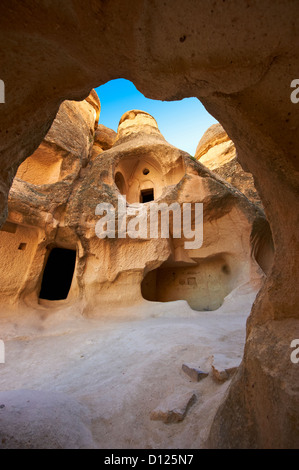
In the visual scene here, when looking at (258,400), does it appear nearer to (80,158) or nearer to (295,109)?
(295,109)

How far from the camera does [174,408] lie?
174 cm

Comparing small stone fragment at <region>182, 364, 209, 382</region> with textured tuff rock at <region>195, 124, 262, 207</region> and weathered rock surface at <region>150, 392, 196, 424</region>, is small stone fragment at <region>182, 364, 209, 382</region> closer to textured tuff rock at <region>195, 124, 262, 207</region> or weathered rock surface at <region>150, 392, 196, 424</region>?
weathered rock surface at <region>150, 392, 196, 424</region>

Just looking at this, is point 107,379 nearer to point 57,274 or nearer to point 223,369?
point 223,369

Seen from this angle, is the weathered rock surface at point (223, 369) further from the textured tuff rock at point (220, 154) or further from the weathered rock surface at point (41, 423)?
the textured tuff rock at point (220, 154)

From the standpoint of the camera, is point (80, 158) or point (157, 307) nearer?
point (157, 307)

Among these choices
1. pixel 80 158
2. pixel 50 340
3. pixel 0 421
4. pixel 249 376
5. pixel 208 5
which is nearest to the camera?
pixel 208 5

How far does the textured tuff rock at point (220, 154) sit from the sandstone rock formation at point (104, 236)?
6.70 ft

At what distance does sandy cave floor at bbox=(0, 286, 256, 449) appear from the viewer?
5.01 ft

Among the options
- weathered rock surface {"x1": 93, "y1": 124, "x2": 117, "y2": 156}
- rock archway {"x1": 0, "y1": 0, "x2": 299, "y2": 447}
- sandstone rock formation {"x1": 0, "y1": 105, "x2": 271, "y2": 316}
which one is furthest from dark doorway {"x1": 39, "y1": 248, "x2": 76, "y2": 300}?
rock archway {"x1": 0, "y1": 0, "x2": 299, "y2": 447}

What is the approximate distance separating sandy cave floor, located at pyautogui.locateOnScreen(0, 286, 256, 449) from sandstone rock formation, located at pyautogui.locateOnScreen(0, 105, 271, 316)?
1.24 meters

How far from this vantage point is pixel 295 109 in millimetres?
1061

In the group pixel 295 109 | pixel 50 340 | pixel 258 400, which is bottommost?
pixel 50 340
